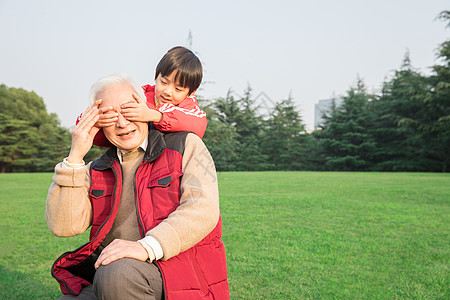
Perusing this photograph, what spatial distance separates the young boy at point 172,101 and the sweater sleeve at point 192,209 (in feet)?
0.53

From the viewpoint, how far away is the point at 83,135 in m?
1.62

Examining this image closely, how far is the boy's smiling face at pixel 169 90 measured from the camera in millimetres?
2399

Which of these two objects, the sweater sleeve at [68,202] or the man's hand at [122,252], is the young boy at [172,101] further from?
the man's hand at [122,252]

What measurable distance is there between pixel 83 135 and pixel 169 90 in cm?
88

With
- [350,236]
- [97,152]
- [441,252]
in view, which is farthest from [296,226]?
→ [97,152]

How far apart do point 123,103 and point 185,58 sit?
0.74 m

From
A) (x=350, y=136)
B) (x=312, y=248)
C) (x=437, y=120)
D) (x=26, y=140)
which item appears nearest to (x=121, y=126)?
(x=312, y=248)

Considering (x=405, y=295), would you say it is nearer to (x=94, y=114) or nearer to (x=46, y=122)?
(x=94, y=114)

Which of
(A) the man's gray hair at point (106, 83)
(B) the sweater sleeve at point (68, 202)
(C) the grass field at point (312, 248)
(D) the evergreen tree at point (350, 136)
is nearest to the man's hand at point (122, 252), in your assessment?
(B) the sweater sleeve at point (68, 202)

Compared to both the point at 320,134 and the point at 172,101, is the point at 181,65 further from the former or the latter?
the point at 320,134

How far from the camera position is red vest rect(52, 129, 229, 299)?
1501 millimetres

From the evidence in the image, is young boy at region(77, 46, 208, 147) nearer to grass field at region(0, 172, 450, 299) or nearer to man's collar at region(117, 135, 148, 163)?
man's collar at region(117, 135, 148, 163)

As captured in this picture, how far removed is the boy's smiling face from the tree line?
23257 millimetres

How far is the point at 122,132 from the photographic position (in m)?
1.71
